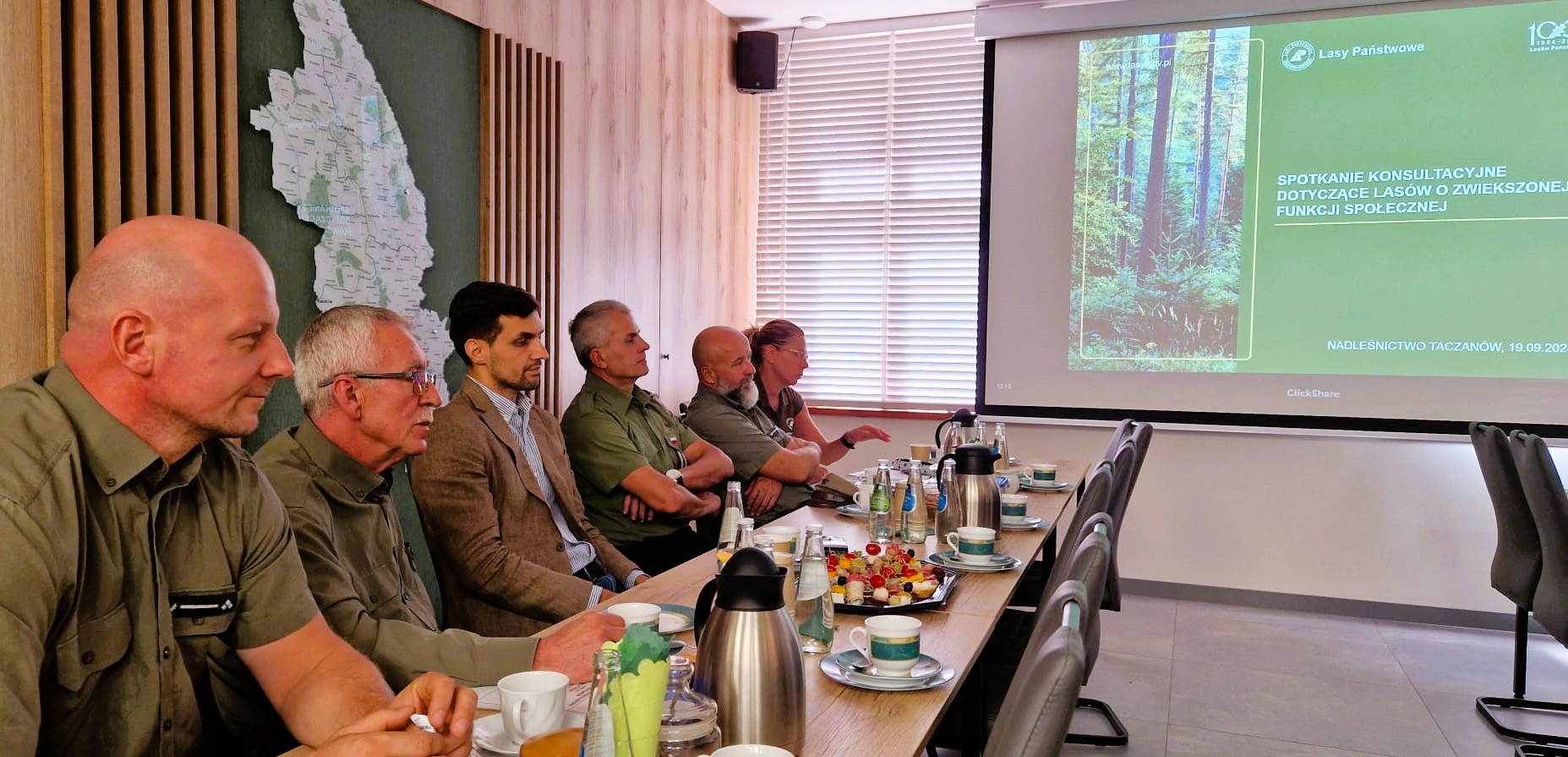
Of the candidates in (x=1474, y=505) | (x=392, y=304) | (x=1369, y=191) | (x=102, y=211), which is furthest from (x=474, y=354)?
(x=1474, y=505)

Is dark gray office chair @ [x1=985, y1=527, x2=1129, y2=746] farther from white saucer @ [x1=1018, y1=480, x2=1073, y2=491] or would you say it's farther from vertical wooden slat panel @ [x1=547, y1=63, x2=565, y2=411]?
vertical wooden slat panel @ [x1=547, y1=63, x2=565, y2=411]

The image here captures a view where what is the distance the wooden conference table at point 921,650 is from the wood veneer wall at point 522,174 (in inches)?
63.3

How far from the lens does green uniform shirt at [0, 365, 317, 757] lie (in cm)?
117

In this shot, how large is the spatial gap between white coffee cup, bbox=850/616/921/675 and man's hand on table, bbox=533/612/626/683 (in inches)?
16.4

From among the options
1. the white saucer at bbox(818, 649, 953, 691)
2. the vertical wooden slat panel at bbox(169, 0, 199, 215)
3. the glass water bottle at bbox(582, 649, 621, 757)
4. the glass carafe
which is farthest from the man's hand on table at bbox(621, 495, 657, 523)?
the glass water bottle at bbox(582, 649, 621, 757)

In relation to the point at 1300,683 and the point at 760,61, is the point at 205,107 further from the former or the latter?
the point at 1300,683

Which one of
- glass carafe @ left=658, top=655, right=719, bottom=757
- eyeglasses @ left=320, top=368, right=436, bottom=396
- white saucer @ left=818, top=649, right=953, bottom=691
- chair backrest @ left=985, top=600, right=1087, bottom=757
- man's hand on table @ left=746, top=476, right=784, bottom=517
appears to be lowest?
man's hand on table @ left=746, top=476, right=784, bottom=517

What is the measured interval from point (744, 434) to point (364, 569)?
2200mm

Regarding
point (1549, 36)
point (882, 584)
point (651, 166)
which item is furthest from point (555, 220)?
point (1549, 36)

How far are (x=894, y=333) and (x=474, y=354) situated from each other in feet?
11.2

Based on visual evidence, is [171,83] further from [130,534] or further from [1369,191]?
[1369,191]

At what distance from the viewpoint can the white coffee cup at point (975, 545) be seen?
2.42 metres

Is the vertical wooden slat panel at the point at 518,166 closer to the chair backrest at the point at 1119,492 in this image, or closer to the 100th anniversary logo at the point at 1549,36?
the chair backrest at the point at 1119,492

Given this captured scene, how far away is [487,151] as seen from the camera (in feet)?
11.9
